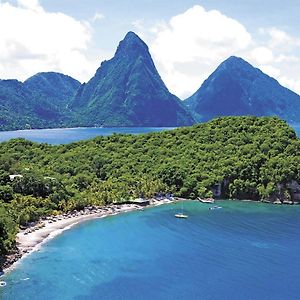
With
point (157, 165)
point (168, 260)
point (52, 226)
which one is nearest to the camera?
point (168, 260)

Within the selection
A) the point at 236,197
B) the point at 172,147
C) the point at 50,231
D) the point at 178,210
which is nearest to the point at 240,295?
the point at 50,231

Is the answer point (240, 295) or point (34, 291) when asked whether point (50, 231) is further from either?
point (240, 295)

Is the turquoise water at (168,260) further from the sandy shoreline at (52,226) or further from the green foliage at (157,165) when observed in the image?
the green foliage at (157,165)

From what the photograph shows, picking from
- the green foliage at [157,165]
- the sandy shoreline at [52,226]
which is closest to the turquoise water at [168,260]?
the sandy shoreline at [52,226]

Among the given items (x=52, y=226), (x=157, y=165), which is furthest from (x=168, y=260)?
(x=157, y=165)

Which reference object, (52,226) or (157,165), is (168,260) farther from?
(157,165)

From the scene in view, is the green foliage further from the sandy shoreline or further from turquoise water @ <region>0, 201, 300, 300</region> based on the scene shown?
turquoise water @ <region>0, 201, 300, 300</region>

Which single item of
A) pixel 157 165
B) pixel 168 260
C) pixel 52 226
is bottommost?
pixel 168 260
